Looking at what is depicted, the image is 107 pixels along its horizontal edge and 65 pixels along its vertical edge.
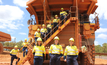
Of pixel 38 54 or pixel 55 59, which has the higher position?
pixel 38 54

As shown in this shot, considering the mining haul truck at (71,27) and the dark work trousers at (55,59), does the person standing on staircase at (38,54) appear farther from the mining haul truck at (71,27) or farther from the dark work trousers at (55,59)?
the mining haul truck at (71,27)

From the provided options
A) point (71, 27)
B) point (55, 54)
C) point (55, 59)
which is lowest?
point (55, 59)

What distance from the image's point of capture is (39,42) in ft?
16.9

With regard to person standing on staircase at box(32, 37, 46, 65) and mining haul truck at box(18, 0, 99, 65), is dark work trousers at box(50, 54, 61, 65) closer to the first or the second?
person standing on staircase at box(32, 37, 46, 65)

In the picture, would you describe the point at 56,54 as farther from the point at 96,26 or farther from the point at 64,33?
the point at 96,26

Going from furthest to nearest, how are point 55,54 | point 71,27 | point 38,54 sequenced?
point 71,27 → point 55,54 → point 38,54

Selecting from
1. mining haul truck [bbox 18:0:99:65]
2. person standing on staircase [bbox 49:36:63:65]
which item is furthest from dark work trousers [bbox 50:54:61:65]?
mining haul truck [bbox 18:0:99:65]

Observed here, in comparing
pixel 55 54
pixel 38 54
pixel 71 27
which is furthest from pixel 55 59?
pixel 71 27

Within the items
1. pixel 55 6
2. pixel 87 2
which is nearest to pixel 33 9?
pixel 55 6

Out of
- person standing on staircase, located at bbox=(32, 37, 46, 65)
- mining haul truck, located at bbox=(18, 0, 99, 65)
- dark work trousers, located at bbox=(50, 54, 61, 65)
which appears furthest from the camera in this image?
mining haul truck, located at bbox=(18, 0, 99, 65)

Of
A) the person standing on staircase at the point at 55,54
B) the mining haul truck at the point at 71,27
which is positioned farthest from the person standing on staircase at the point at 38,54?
the mining haul truck at the point at 71,27

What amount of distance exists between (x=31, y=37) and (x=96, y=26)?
23.8ft

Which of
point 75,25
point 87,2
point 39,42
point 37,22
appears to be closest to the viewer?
point 39,42

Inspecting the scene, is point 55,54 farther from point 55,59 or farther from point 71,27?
point 71,27
